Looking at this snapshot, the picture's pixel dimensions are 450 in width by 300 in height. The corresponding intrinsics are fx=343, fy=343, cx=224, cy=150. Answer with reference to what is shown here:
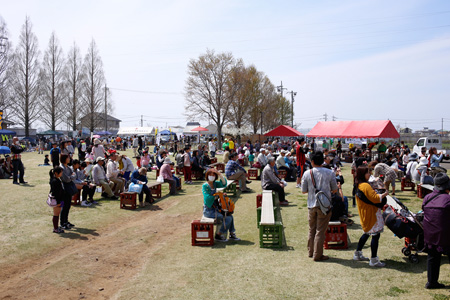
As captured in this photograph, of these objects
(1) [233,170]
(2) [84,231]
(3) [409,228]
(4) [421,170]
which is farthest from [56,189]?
(4) [421,170]

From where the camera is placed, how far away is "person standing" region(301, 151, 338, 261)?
18.3 ft

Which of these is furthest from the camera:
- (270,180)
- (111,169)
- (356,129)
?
(356,129)

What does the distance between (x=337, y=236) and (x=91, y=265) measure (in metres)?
4.46

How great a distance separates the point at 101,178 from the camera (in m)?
11.4

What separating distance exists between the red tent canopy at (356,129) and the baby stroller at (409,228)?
18305 millimetres

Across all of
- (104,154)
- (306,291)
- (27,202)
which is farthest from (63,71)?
(306,291)

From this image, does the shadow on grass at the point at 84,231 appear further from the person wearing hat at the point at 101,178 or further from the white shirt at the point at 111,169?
the white shirt at the point at 111,169

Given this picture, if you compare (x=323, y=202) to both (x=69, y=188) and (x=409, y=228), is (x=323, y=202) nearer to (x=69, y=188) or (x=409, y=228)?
(x=409, y=228)

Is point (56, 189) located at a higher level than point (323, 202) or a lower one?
lower

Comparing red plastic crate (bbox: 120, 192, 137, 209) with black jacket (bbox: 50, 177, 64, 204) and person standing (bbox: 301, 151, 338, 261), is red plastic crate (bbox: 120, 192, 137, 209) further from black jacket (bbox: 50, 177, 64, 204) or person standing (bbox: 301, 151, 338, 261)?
person standing (bbox: 301, 151, 338, 261)

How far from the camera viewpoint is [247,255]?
6219mm

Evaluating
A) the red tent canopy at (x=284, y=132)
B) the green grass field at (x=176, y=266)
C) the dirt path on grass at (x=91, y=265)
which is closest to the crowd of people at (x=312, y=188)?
the green grass field at (x=176, y=266)

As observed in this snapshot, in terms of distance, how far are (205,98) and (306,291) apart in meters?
34.7

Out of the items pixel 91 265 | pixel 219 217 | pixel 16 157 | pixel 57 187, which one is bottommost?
pixel 91 265
